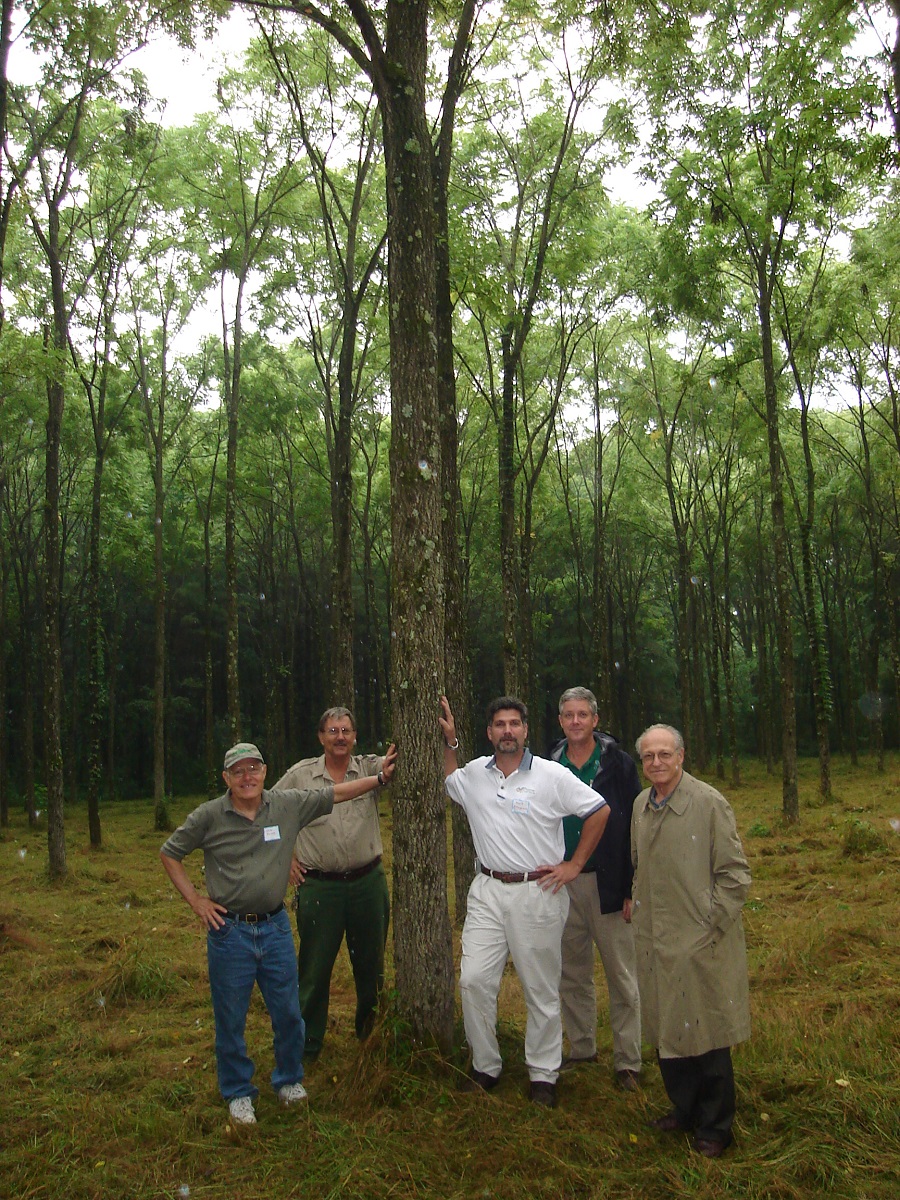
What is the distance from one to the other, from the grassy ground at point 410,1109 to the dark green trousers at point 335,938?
237mm

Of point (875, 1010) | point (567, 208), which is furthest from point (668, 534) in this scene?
point (875, 1010)

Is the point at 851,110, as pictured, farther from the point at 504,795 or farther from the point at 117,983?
the point at 117,983

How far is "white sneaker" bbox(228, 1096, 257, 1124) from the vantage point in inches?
166

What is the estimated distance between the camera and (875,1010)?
5.53m

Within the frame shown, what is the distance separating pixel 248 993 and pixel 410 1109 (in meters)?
0.96

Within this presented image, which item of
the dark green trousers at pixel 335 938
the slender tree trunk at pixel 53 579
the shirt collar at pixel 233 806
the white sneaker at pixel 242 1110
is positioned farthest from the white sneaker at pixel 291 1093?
the slender tree trunk at pixel 53 579

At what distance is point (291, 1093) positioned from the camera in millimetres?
4395

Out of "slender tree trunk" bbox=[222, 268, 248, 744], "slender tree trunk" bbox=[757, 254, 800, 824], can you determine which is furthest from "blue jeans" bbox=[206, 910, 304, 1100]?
"slender tree trunk" bbox=[757, 254, 800, 824]

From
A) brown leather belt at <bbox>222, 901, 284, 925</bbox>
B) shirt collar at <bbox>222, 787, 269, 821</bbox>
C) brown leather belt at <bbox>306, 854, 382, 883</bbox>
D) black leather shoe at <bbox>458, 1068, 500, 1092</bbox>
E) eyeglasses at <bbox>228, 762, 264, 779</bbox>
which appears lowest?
black leather shoe at <bbox>458, 1068, 500, 1092</bbox>

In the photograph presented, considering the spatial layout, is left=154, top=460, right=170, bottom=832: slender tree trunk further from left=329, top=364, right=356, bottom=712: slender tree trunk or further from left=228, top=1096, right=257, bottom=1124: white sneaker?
left=228, top=1096, right=257, bottom=1124: white sneaker

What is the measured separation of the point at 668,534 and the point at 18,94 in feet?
64.9

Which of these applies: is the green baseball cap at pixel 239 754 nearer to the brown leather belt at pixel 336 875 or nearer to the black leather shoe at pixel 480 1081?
the brown leather belt at pixel 336 875

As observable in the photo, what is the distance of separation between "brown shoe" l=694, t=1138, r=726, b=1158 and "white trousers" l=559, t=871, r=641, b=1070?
823mm

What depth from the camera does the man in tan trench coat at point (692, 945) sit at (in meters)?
3.77
